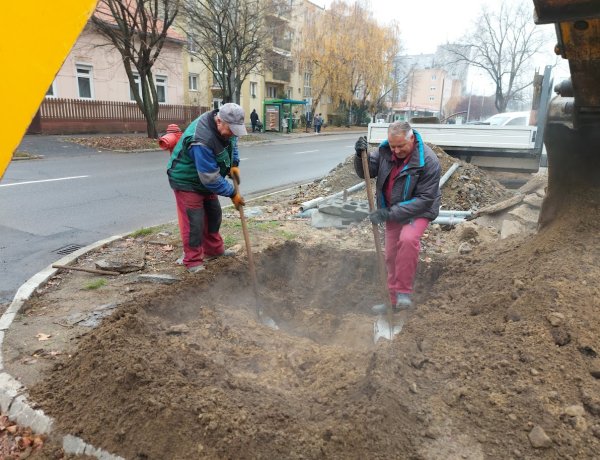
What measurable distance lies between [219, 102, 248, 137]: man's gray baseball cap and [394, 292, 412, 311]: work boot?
2.08m

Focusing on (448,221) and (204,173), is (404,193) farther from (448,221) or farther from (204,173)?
(448,221)

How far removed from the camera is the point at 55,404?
2854 mm

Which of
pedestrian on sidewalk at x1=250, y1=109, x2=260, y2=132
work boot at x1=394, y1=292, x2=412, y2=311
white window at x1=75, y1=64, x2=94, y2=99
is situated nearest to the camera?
work boot at x1=394, y1=292, x2=412, y2=311

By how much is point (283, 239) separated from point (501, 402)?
396 cm

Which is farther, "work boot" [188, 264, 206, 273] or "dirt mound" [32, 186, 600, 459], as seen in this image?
"work boot" [188, 264, 206, 273]

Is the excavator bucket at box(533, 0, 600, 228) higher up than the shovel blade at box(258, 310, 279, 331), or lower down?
higher up

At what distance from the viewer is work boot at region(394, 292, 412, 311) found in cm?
423

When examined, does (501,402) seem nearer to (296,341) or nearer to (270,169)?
(296,341)

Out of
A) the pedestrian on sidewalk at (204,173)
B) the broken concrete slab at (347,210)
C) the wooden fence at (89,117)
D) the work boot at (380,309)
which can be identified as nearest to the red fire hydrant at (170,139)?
the pedestrian on sidewalk at (204,173)

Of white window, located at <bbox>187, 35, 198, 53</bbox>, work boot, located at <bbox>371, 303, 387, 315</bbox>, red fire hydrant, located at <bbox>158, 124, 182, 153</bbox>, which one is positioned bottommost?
work boot, located at <bbox>371, 303, 387, 315</bbox>

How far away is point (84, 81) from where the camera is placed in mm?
24781

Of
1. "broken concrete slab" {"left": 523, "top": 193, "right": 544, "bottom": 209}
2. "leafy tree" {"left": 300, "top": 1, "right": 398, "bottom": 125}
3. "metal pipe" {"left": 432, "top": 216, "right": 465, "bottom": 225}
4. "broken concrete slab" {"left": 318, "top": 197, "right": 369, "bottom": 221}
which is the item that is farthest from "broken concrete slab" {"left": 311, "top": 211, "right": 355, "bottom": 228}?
"leafy tree" {"left": 300, "top": 1, "right": 398, "bottom": 125}

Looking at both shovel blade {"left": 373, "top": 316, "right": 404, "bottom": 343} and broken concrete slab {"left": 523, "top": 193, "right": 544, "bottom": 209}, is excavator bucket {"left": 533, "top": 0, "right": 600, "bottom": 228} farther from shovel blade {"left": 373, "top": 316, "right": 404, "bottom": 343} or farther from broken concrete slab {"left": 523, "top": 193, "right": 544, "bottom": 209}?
shovel blade {"left": 373, "top": 316, "right": 404, "bottom": 343}

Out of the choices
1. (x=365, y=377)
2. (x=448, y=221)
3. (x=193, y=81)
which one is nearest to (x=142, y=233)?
(x=448, y=221)
